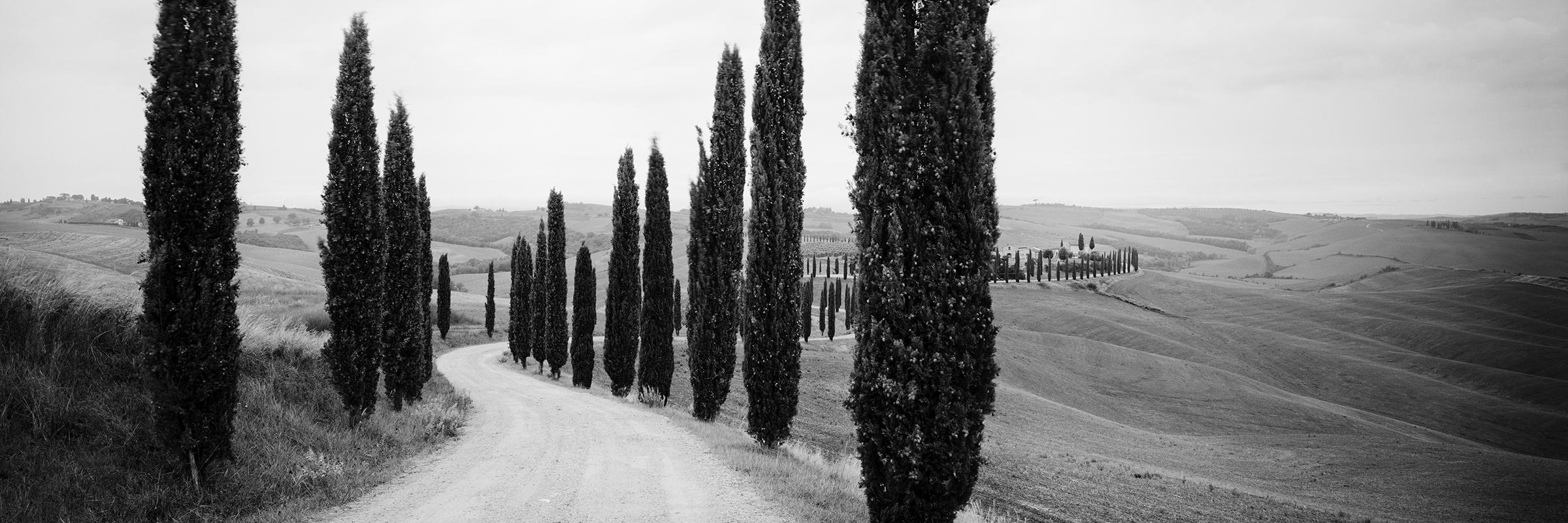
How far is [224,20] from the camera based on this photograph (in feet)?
30.5

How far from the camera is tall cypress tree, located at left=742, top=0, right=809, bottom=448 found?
14523 mm

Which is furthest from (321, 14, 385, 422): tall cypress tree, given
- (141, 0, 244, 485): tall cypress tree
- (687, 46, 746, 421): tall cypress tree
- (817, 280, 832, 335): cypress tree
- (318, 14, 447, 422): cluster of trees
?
(817, 280, 832, 335): cypress tree

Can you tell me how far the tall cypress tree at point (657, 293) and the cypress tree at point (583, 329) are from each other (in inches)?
193

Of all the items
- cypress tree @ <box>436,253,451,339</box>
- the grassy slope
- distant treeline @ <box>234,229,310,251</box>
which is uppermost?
distant treeline @ <box>234,229,310,251</box>

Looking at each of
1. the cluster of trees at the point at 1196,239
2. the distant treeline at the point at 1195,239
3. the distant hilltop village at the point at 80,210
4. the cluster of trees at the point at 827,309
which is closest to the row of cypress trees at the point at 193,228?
the cluster of trees at the point at 827,309

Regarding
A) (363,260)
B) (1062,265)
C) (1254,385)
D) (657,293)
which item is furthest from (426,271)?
(1062,265)

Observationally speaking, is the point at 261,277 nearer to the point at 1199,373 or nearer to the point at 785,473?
the point at 785,473

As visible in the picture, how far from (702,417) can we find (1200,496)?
14.7m

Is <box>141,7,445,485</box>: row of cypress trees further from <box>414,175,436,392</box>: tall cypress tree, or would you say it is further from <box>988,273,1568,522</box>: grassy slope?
Answer: <box>988,273,1568,522</box>: grassy slope

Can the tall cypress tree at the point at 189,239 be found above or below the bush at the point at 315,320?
above

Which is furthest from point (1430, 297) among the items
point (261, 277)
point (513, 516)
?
point (261, 277)

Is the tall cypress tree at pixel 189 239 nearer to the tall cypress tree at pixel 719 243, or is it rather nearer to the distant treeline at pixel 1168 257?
the tall cypress tree at pixel 719 243

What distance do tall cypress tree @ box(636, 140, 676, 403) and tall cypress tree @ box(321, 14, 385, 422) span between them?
30.3ft

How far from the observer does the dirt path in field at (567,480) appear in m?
8.52
